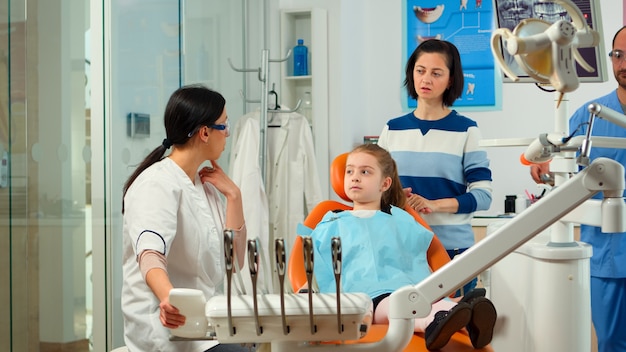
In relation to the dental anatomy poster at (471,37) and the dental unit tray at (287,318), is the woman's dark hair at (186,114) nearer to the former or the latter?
the dental unit tray at (287,318)

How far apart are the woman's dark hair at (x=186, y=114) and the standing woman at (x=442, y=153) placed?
2.29ft

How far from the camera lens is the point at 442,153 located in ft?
7.75

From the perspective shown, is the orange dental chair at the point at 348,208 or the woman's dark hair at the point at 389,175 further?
the woman's dark hair at the point at 389,175

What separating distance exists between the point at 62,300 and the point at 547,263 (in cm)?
172

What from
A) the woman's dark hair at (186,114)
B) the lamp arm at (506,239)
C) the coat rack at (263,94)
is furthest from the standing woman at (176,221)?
the coat rack at (263,94)

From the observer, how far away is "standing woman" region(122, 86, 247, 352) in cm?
182

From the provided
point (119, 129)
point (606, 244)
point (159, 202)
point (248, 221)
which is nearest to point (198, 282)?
point (159, 202)

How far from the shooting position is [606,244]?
2523 mm

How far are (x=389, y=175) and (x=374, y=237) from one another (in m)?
0.23

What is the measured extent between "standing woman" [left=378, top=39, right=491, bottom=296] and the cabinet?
6.32 ft

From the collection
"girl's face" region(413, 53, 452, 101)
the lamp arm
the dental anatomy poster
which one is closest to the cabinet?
the dental anatomy poster

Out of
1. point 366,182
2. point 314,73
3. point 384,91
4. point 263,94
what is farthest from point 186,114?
point 384,91

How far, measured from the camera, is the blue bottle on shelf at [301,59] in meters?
4.44

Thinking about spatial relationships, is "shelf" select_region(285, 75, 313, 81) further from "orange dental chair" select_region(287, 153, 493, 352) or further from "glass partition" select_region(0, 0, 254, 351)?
"orange dental chair" select_region(287, 153, 493, 352)
